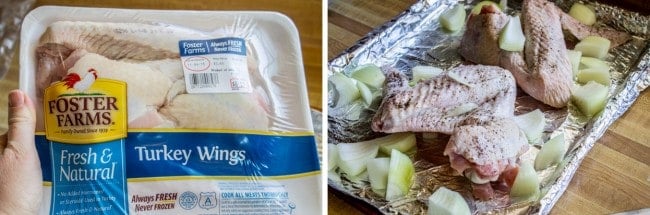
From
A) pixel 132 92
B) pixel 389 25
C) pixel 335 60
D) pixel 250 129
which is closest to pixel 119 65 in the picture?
pixel 132 92

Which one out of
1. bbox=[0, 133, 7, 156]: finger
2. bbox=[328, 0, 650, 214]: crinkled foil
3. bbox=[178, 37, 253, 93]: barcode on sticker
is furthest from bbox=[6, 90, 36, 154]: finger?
bbox=[328, 0, 650, 214]: crinkled foil

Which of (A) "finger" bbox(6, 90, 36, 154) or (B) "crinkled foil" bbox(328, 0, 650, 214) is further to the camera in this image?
(B) "crinkled foil" bbox(328, 0, 650, 214)

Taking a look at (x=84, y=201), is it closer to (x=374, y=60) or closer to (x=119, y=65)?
(x=119, y=65)

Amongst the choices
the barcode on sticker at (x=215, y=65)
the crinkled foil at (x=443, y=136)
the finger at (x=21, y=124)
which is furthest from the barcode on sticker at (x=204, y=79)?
the crinkled foil at (x=443, y=136)

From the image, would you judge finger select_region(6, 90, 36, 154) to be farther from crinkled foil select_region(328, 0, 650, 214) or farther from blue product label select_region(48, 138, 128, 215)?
crinkled foil select_region(328, 0, 650, 214)

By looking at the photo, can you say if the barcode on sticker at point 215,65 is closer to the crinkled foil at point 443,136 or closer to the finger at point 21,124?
the finger at point 21,124

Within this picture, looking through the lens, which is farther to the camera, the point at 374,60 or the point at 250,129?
the point at 374,60

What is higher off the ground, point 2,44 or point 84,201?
point 2,44
